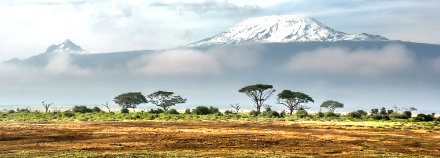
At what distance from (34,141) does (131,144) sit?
740cm

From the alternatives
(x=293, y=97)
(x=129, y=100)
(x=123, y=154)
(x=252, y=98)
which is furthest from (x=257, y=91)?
(x=123, y=154)

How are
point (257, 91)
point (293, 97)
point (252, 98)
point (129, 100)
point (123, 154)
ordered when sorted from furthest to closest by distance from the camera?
point (129, 100), point (252, 98), point (293, 97), point (257, 91), point (123, 154)

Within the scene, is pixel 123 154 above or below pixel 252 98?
below

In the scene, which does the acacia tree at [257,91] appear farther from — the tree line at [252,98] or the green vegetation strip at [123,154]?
the green vegetation strip at [123,154]

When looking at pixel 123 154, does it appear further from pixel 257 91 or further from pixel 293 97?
pixel 293 97

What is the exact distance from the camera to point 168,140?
109 feet

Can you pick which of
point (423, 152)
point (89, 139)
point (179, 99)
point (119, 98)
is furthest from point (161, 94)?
point (423, 152)

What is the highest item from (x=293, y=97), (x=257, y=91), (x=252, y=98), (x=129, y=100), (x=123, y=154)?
(x=257, y=91)

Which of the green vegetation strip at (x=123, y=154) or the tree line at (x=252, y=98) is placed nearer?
the green vegetation strip at (x=123, y=154)

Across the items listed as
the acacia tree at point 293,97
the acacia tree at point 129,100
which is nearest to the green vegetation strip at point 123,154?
the acacia tree at point 293,97

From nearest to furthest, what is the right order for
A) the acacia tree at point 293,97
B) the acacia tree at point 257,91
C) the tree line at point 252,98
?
the acacia tree at point 257,91 < the tree line at point 252,98 < the acacia tree at point 293,97

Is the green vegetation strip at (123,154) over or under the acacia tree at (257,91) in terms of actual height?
under

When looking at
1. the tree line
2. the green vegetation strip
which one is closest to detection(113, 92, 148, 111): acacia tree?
the tree line

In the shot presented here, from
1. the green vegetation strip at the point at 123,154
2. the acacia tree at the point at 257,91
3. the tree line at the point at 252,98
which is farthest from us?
the tree line at the point at 252,98
